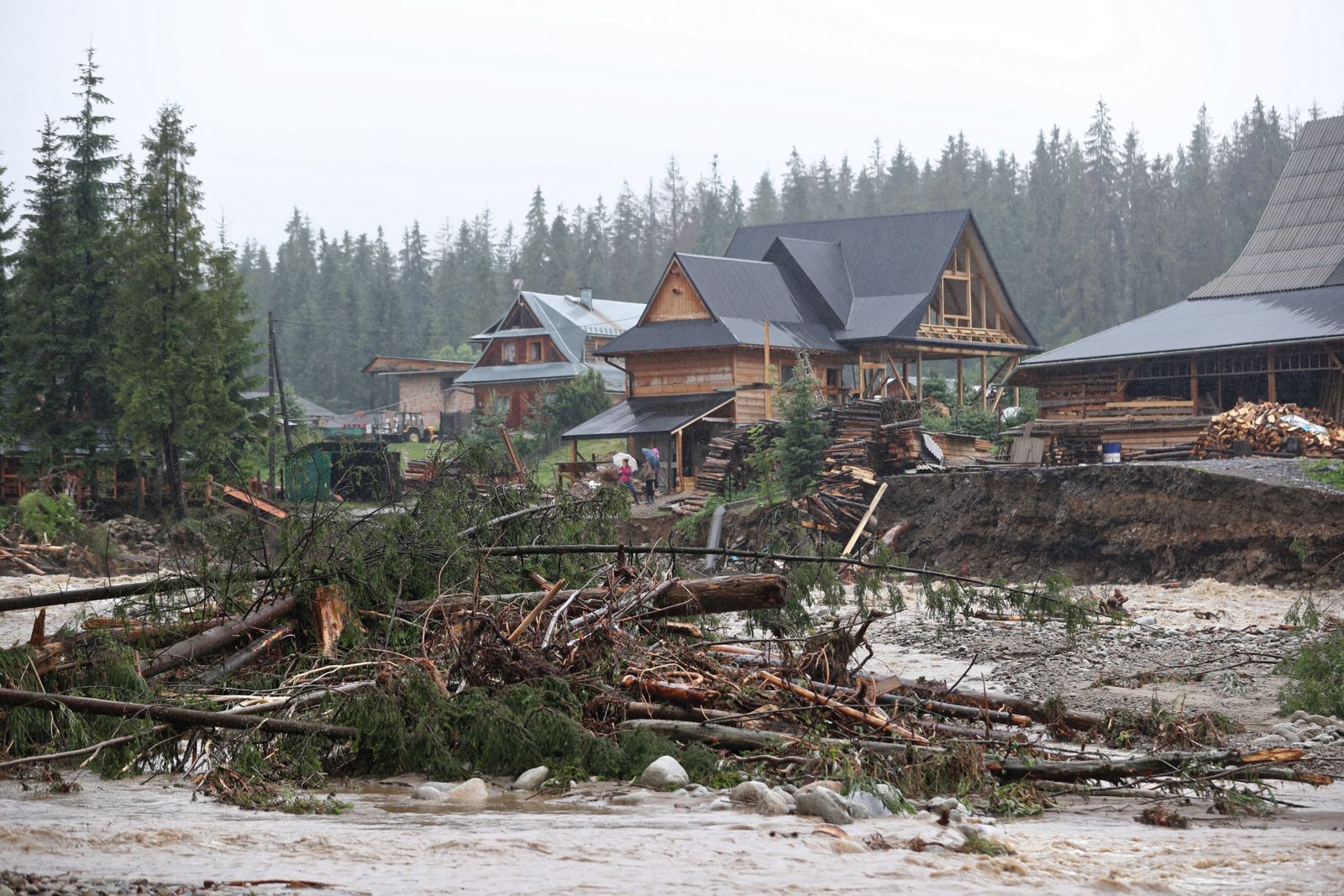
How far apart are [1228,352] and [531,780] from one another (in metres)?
26.1

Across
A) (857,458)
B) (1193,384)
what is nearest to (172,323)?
(857,458)

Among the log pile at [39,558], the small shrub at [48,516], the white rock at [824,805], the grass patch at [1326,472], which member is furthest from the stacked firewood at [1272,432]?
the small shrub at [48,516]

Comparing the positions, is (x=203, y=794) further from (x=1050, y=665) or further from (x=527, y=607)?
(x=1050, y=665)

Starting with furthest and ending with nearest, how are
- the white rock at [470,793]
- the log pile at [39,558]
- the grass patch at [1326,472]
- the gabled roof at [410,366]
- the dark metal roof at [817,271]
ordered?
the gabled roof at [410,366] → the dark metal roof at [817,271] → the log pile at [39,558] → the grass patch at [1326,472] → the white rock at [470,793]

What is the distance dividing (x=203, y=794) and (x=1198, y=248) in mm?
86723

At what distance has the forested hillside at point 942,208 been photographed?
8544 centimetres

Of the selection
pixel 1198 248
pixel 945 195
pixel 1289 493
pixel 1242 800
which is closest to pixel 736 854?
pixel 1242 800

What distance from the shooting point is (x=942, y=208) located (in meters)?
98.8

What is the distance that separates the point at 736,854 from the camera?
589 cm

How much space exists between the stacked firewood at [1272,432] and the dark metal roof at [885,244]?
1423cm

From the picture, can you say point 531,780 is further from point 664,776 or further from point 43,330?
point 43,330

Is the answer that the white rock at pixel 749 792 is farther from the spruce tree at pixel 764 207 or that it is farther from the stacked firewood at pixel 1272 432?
the spruce tree at pixel 764 207

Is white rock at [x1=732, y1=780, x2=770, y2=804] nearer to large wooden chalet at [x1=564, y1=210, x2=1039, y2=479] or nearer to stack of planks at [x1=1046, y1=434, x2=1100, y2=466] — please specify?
stack of planks at [x1=1046, y1=434, x2=1100, y2=466]

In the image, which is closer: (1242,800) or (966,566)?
(1242,800)
